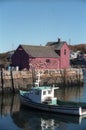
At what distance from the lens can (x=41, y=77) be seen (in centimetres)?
3512

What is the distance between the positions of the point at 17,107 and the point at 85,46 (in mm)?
85181

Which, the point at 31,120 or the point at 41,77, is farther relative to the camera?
the point at 41,77

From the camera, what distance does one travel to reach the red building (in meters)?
36.9

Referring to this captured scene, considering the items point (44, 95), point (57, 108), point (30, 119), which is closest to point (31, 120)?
point (30, 119)

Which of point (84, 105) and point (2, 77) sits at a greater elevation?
point (2, 77)

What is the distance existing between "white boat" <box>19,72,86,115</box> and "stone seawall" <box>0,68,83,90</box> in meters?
5.62

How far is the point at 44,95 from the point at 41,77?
10.6 metres

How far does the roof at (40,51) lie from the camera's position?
37.2 m

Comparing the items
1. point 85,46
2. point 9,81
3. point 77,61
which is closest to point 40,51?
point 9,81

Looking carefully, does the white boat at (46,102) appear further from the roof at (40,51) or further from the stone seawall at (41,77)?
the roof at (40,51)

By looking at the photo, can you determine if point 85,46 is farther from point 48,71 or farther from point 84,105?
point 84,105

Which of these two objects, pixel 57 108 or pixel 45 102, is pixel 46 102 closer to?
pixel 45 102

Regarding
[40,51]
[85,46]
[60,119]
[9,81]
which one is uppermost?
[85,46]

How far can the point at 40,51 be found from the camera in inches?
1496
